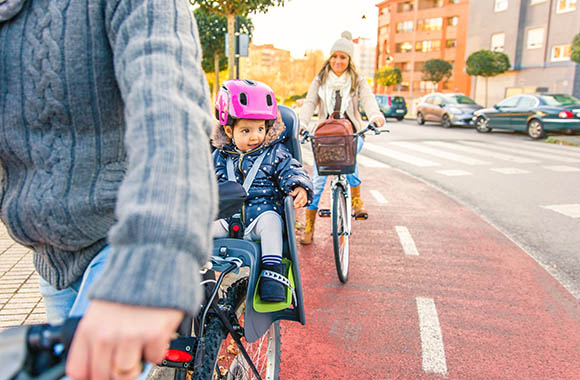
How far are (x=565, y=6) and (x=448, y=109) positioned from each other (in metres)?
13.7

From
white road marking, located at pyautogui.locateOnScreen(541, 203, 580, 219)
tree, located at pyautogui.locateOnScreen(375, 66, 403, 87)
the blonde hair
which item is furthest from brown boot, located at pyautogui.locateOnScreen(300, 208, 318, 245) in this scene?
tree, located at pyautogui.locateOnScreen(375, 66, 403, 87)

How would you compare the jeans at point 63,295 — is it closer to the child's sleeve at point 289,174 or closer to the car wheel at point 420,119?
the child's sleeve at point 289,174

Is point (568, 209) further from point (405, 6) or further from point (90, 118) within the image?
point (405, 6)

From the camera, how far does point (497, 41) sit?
115 ft

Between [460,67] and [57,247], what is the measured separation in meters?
66.3

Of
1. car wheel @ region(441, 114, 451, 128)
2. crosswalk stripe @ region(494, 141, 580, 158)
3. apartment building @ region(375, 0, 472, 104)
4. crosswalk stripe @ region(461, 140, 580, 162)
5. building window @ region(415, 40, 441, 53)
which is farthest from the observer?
building window @ region(415, 40, 441, 53)

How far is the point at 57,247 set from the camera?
1105mm

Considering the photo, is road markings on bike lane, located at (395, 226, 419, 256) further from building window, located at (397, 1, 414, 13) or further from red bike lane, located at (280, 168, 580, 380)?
building window, located at (397, 1, 414, 13)

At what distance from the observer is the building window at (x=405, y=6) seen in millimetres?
69631

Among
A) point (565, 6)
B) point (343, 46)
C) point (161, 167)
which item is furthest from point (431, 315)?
point (565, 6)

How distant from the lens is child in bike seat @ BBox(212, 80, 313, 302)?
8.46ft

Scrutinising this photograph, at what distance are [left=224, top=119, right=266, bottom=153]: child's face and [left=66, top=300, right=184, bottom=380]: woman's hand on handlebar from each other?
85.2 inches

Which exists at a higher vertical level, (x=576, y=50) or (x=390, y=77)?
(x=390, y=77)

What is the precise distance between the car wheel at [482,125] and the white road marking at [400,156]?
21.8 feet
